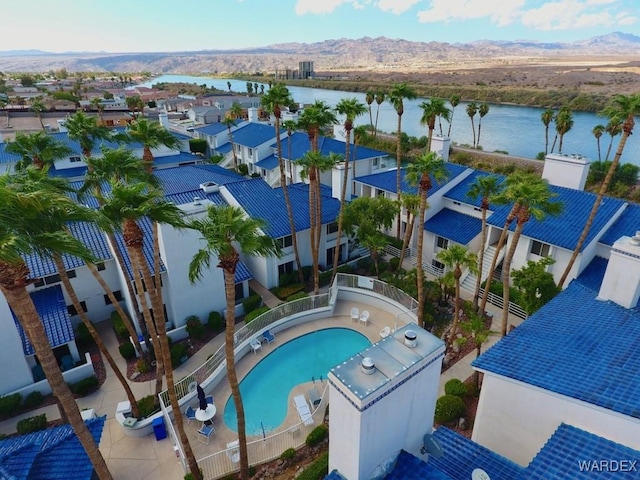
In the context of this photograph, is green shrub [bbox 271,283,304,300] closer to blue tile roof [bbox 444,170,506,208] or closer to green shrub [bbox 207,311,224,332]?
green shrub [bbox 207,311,224,332]

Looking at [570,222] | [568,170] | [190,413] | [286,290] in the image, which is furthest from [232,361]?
[568,170]

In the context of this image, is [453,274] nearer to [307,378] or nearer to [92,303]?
[307,378]

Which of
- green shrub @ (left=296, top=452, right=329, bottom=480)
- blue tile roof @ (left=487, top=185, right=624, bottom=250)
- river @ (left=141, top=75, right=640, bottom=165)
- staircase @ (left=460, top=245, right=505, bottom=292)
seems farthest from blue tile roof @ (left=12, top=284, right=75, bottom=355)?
river @ (left=141, top=75, right=640, bottom=165)

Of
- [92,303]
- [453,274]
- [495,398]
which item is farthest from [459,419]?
[92,303]

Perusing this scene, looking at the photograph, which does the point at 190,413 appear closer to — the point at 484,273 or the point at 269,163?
the point at 484,273

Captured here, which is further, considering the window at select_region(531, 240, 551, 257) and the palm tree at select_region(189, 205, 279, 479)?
the window at select_region(531, 240, 551, 257)

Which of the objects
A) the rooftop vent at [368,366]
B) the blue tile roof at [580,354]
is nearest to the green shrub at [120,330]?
the rooftop vent at [368,366]
